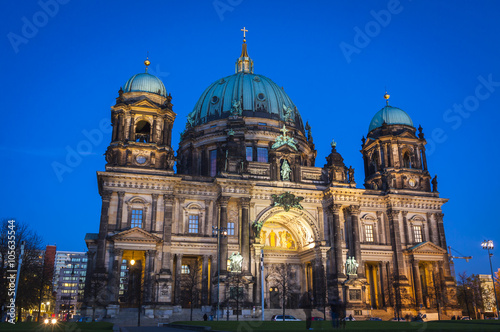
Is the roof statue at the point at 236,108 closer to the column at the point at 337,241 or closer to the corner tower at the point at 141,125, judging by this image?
the corner tower at the point at 141,125

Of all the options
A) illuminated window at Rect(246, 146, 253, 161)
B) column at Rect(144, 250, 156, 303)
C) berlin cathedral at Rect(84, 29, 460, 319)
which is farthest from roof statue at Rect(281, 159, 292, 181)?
column at Rect(144, 250, 156, 303)

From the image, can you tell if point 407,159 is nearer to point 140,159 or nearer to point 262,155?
point 262,155

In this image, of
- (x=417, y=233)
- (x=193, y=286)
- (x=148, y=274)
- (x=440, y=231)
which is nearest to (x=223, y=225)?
(x=193, y=286)

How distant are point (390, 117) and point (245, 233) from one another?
94.7 feet

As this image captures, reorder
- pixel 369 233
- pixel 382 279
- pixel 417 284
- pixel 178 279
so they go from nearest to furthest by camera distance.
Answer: pixel 178 279, pixel 417 284, pixel 382 279, pixel 369 233

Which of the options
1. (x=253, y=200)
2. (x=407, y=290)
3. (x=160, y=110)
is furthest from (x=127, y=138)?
(x=407, y=290)

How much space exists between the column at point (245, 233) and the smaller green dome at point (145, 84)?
1733 cm

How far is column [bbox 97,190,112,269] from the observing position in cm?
4930

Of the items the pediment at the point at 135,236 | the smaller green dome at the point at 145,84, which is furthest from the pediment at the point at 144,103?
the pediment at the point at 135,236

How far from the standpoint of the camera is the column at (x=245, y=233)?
5432cm

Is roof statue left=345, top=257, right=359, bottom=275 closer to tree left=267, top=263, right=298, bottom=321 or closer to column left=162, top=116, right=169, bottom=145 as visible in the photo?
tree left=267, top=263, right=298, bottom=321

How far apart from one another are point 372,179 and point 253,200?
19370 millimetres

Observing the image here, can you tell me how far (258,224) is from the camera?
186 ft

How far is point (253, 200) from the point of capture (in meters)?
58.1
